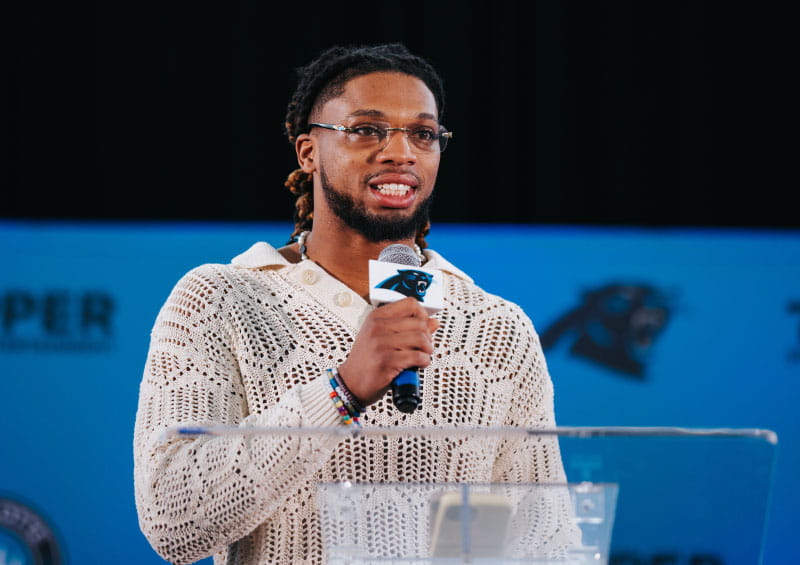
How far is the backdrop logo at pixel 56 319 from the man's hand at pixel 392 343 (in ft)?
5.05

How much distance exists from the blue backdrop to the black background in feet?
1.62

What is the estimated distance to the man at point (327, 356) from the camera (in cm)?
153

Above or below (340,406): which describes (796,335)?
below

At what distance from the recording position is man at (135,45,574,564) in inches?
60.3

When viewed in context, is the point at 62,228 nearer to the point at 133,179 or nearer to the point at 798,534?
the point at 133,179

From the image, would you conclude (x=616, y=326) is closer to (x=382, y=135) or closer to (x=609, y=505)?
(x=382, y=135)

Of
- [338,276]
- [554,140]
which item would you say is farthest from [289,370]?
[554,140]

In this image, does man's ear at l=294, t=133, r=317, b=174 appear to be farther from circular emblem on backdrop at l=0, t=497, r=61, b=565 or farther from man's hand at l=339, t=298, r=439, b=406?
circular emblem on backdrop at l=0, t=497, r=61, b=565

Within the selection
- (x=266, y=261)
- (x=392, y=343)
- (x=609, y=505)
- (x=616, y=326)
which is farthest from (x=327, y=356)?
(x=616, y=326)

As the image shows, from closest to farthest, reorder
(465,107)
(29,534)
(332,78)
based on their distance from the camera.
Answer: (332,78) → (29,534) → (465,107)

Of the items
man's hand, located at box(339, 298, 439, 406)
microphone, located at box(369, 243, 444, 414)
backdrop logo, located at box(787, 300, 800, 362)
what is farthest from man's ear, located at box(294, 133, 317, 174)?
backdrop logo, located at box(787, 300, 800, 362)

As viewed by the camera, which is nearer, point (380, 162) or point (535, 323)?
point (380, 162)

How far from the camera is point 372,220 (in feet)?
6.75

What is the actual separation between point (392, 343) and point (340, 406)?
0.15m
